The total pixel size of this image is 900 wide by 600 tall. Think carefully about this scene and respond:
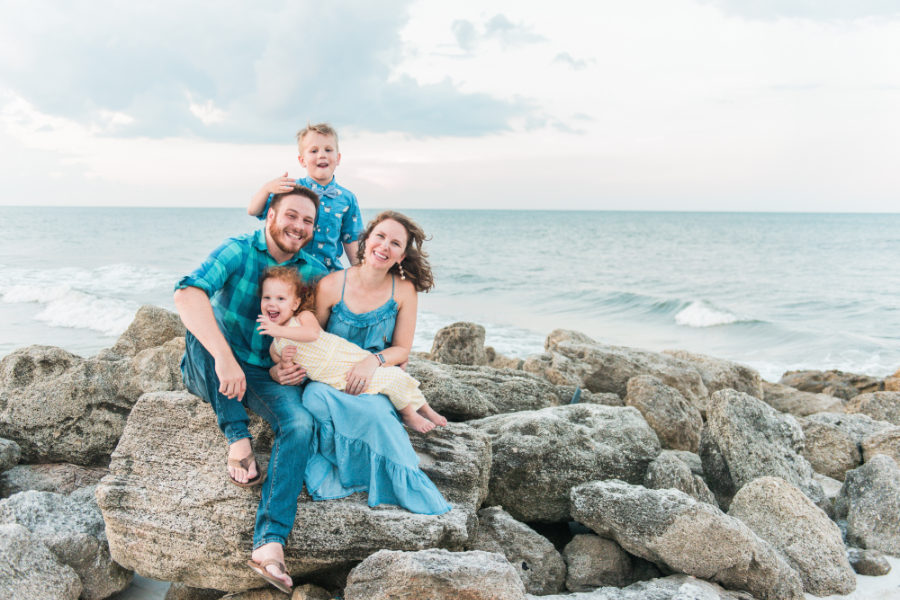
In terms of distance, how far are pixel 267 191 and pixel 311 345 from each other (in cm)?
107

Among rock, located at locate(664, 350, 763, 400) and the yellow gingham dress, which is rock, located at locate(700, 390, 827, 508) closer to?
rock, located at locate(664, 350, 763, 400)

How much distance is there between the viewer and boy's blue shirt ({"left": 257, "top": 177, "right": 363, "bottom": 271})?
18.2 ft

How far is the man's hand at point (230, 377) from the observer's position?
12.1 feet

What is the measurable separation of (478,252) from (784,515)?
38241 millimetres

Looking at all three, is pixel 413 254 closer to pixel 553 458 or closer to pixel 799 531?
pixel 553 458

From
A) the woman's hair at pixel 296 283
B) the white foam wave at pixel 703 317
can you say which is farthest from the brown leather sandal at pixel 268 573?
the white foam wave at pixel 703 317

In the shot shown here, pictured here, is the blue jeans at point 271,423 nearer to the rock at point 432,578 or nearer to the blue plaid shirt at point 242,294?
the blue plaid shirt at point 242,294

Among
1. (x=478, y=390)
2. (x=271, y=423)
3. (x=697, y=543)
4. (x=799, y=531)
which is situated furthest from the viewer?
(x=478, y=390)

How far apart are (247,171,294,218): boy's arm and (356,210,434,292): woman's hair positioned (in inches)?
26.0

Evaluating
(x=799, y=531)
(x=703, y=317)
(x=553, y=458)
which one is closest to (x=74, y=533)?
(x=553, y=458)

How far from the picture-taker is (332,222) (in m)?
5.61

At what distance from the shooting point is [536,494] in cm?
492

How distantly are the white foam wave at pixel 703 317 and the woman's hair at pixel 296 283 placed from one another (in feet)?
60.2

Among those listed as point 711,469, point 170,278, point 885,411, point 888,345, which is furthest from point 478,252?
point 711,469
